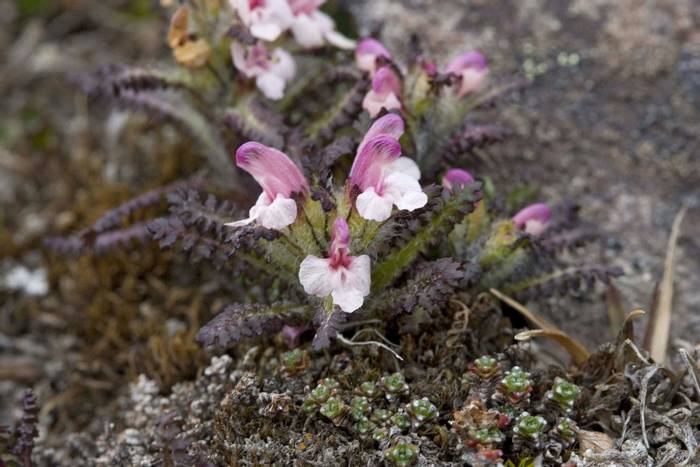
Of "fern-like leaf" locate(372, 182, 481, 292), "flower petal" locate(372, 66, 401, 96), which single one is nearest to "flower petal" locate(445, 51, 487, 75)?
"flower petal" locate(372, 66, 401, 96)

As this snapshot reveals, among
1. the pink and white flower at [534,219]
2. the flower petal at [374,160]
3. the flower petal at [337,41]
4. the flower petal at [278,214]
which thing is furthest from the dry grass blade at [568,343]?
the flower petal at [337,41]

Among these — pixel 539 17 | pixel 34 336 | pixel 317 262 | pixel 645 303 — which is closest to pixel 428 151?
pixel 317 262

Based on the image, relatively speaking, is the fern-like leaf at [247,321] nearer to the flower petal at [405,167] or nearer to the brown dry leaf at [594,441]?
the flower petal at [405,167]

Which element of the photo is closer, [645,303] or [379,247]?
[379,247]

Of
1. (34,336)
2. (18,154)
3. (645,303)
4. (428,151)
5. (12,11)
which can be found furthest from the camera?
(12,11)

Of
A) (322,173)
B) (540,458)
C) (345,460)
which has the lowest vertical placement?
(540,458)

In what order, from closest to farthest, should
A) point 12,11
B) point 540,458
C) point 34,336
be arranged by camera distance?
point 540,458 → point 34,336 → point 12,11

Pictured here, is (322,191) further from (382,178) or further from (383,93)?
(383,93)

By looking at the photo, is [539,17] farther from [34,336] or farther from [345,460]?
[34,336]
